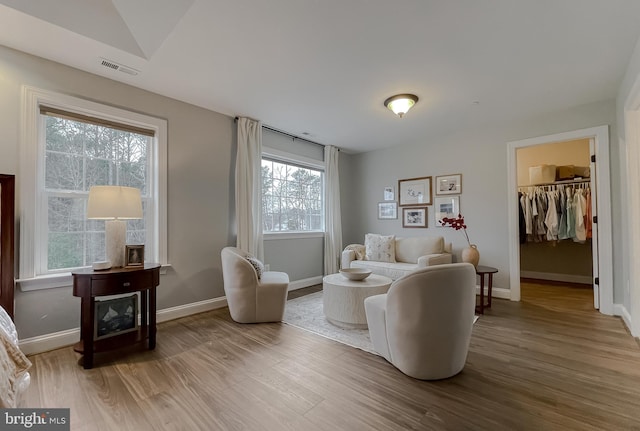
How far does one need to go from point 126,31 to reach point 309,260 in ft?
12.5

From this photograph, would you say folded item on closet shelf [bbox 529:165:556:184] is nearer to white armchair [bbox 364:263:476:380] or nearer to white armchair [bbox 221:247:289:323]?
white armchair [bbox 364:263:476:380]

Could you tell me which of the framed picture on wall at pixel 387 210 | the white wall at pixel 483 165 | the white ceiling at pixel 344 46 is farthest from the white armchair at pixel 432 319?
the framed picture on wall at pixel 387 210

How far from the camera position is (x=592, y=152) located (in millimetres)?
3506

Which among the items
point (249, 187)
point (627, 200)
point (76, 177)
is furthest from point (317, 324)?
point (627, 200)

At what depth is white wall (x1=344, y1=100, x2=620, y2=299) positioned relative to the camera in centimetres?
360

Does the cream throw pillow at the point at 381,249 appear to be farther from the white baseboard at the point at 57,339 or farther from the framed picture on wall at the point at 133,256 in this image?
the framed picture on wall at the point at 133,256

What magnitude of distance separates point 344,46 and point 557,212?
184 inches

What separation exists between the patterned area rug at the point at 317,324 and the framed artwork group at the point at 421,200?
2.24 meters

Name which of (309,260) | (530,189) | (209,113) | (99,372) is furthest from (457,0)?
(530,189)

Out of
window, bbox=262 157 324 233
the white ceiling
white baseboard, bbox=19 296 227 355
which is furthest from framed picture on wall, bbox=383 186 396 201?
white baseboard, bbox=19 296 227 355

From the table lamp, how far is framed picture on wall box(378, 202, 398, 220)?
4.11 m
